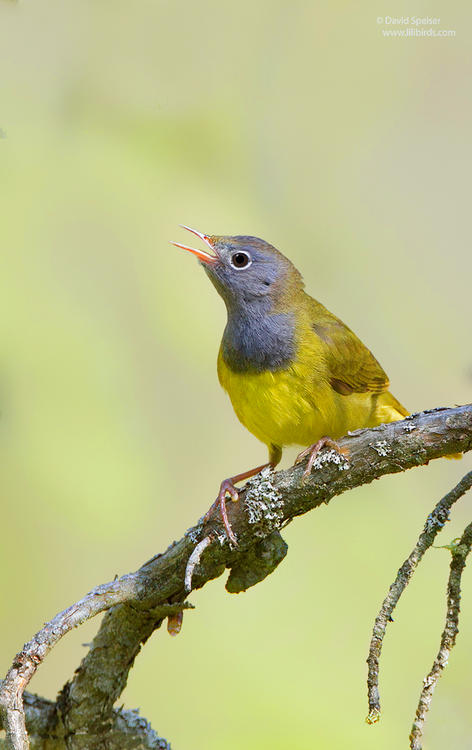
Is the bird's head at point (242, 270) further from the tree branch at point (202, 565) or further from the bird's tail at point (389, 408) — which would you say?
the tree branch at point (202, 565)

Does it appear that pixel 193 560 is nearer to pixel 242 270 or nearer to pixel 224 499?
pixel 224 499

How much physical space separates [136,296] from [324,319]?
1271mm

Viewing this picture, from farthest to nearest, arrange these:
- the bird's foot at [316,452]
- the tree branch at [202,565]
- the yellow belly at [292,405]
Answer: the yellow belly at [292,405] < the bird's foot at [316,452] < the tree branch at [202,565]

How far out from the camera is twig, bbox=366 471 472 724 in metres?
2.28

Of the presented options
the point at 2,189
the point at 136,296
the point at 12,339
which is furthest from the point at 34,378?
the point at 2,189

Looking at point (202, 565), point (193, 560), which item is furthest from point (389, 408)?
point (193, 560)

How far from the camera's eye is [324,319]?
428cm

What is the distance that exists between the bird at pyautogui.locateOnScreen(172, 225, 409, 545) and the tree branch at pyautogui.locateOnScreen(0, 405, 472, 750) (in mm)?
274

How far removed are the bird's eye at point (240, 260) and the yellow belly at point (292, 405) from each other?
655 millimetres

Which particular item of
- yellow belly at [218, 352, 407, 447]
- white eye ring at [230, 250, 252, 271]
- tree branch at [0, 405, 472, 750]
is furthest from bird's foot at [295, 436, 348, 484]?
white eye ring at [230, 250, 252, 271]

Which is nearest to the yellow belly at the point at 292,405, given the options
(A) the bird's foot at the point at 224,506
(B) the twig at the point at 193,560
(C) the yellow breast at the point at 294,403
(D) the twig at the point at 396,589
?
(C) the yellow breast at the point at 294,403

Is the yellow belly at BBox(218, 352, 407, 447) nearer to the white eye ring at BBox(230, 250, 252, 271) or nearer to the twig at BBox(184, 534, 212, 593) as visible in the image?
the white eye ring at BBox(230, 250, 252, 271)

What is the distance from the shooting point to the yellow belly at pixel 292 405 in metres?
3.74

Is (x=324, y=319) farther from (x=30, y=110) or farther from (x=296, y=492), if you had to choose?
(x=30, y=110)
